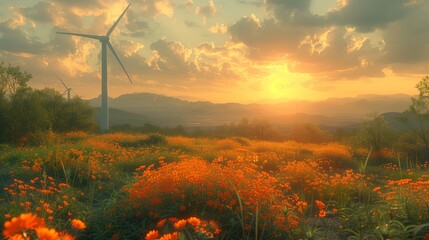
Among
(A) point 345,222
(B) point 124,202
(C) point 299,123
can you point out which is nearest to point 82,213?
(B) point 124,202

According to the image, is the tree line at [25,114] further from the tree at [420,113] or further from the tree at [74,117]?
the tree at [420,113]

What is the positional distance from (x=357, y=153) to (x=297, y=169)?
12.7 meters

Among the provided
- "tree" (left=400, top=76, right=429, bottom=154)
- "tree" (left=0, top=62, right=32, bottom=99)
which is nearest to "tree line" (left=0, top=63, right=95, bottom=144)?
"tree" (left=0, top=62, right=32, bottom=99)

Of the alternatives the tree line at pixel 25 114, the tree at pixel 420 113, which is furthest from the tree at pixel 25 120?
the tree at pixel 420 113

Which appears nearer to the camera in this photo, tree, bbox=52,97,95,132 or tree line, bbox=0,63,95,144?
tree line, bbox=0,63,95,144

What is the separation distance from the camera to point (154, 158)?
587 inches

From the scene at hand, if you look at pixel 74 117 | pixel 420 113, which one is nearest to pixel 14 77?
pixel 74 117

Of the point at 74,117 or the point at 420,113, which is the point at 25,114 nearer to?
the point at 74,117

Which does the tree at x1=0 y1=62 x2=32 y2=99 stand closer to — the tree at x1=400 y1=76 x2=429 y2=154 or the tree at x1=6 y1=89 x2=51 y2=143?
the tree at x1=6 y1=89 x2=51 y2=143

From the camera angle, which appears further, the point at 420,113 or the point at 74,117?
the point at 74,117

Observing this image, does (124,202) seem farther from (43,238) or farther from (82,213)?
(43,238)

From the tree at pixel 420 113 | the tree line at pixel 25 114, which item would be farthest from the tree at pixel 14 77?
the tree at pixel 420 113

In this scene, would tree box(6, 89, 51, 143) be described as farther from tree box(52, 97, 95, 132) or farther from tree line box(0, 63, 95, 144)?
tree box(52, 97, 95, 132)

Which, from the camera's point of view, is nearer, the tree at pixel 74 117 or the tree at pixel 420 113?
the tree at pixel 420 113
